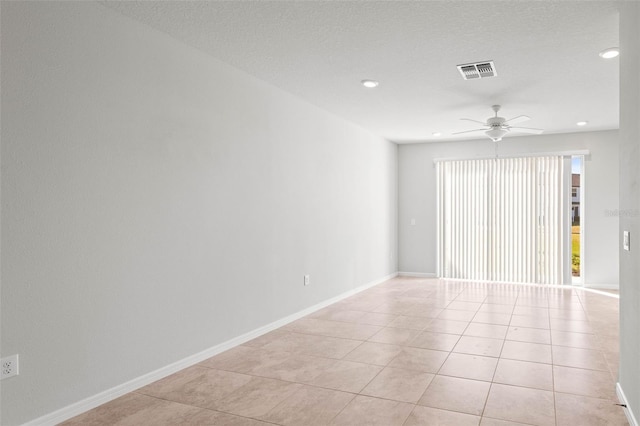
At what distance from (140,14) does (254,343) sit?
288 cm

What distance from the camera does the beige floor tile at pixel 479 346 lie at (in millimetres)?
3883

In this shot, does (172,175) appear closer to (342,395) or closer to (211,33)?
(211,33)

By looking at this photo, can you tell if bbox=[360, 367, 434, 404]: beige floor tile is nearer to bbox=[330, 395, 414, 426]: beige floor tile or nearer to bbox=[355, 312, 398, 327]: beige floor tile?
bbox=[330, 395, 414, 426]: beige floor tile

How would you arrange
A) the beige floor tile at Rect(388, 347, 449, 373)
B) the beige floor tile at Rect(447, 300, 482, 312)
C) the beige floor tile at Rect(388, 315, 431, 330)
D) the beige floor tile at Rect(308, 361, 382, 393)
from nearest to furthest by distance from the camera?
the beige floor tile at Rect(308, 361, 382, 393)
the beige floor tile at Rect(388, 347, 449, 373)
the beige floor tile at Rect(388, 315, 431, 330)
the beige floor tile at Rect(447, 300, 482, 312)

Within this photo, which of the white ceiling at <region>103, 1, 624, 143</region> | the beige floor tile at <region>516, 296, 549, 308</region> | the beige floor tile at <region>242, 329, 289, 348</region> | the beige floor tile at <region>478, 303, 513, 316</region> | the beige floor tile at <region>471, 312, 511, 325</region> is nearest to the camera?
the white ceiling at <region>103, 1, 624, 143</region>

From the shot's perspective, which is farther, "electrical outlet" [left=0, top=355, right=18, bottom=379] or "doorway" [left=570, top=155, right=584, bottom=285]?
"doorway" [left=570, top=155, right=584, bottom=285]

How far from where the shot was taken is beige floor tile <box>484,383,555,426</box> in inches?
104

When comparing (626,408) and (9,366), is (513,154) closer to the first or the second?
(626,408)

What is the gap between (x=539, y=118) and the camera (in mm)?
6250

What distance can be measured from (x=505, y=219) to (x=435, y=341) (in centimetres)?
428

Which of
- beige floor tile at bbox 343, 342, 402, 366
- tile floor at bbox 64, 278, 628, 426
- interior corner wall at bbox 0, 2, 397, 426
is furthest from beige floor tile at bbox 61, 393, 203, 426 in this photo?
beige floor tile at bbox 343, 342, 402, 366

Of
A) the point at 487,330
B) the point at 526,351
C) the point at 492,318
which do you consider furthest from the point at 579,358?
the point at 492,318

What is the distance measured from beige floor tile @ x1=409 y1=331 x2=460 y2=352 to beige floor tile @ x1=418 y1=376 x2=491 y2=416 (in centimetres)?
76

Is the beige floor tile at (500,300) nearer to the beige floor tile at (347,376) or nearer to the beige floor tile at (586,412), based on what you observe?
the beige floor tile at (586,412)
